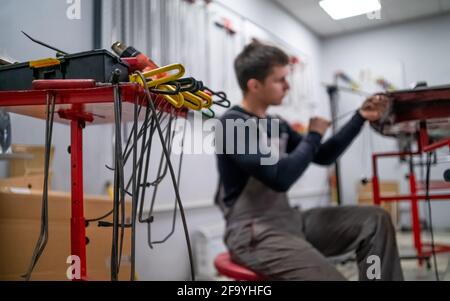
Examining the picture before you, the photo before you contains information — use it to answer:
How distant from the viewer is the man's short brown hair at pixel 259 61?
4.10ft

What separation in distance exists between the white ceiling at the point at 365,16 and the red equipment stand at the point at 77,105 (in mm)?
560

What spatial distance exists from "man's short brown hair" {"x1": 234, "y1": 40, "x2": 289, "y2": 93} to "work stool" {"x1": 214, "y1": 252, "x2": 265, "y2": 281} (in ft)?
1.98

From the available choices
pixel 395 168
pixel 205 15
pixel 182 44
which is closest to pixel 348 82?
pixel 395 168

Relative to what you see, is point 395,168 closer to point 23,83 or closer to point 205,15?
point 205,15

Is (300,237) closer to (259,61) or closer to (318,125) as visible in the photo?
(318,125)

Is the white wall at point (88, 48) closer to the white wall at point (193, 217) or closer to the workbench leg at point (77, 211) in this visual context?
the white wall at point (193, 217)

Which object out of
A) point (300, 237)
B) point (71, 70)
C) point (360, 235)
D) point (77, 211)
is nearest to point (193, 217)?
point (300, 237)

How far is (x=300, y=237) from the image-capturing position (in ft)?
3.70

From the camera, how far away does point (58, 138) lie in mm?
1186

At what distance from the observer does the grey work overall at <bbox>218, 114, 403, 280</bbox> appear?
0.99m

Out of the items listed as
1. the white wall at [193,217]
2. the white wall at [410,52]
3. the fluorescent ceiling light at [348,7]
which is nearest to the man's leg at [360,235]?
the white wall at [410,52]

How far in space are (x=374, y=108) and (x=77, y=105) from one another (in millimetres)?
912

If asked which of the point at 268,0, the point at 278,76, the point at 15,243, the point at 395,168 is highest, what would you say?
the point at 268,0

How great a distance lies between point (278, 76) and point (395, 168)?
1.91 m
